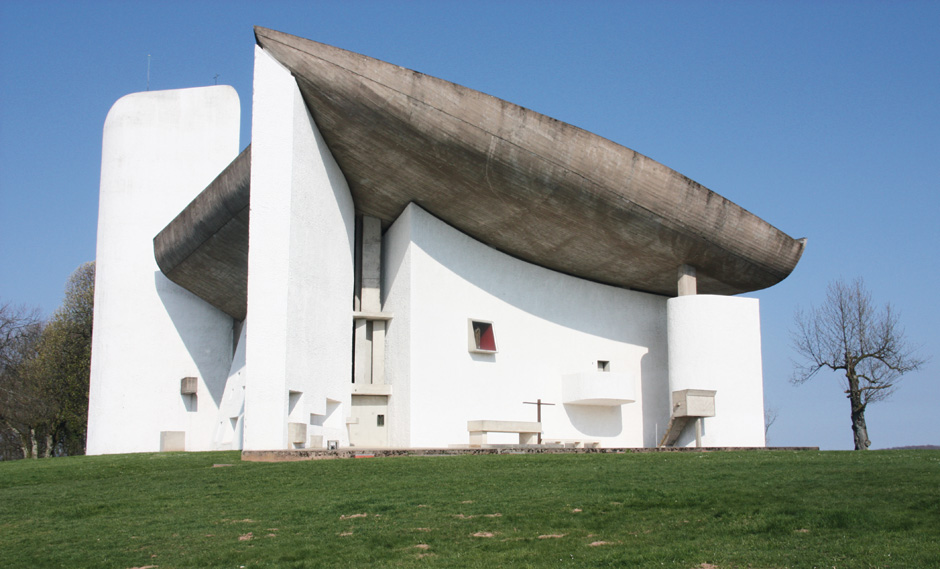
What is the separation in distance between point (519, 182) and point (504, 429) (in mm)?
6985

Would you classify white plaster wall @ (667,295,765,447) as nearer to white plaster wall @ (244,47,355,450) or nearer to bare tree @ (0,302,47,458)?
white plaster wall @ (244,47,355,450)

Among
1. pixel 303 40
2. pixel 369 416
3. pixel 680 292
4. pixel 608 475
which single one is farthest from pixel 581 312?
pixel 608 475

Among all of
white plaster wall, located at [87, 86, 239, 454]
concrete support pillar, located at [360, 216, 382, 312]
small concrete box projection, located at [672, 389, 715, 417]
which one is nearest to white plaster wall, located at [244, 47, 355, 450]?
concrete support pillar, located at [360, 216, 382, 312]

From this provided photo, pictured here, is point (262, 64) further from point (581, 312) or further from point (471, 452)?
point (581, 312)

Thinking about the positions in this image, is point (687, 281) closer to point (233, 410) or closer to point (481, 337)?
point (481, 337)

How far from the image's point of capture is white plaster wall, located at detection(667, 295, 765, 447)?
2483 centimetres

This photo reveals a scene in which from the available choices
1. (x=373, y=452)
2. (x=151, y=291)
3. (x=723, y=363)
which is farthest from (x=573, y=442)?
(x=151, y=291)

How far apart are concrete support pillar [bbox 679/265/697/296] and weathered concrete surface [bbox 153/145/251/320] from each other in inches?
509

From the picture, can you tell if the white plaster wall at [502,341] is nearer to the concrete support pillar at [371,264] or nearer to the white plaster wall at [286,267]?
the concrete support pillar at [371,264]

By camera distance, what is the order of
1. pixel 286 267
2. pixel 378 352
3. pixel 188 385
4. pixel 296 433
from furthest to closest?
pixel 188 385 → pixel 378 352 → pixel 286 267 → pixel 296 433

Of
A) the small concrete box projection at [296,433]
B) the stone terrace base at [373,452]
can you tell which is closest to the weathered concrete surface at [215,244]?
the small concrete box projection at [296,433]

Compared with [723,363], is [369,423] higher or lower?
lower

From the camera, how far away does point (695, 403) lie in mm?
24578

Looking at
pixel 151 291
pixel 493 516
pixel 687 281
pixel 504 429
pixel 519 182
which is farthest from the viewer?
pixel 151 291
